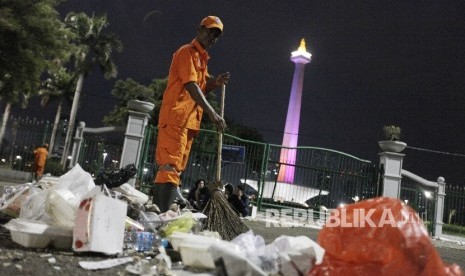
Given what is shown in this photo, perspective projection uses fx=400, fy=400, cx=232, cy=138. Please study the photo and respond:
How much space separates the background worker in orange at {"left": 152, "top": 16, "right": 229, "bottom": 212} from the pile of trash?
2.22 feet

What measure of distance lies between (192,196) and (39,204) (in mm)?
6189

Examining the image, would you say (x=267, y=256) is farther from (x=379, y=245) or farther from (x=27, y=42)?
(x=27, y=42)

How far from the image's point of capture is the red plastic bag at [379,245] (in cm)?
195

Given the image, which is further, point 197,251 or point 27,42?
point 27,42

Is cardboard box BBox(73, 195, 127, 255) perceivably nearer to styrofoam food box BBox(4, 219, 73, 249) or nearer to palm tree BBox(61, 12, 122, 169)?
styrofoam food box BBox(4, 219, 73, 249)

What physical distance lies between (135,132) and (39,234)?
7.31m

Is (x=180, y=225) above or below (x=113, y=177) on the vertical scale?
below

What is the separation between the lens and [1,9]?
1384 cm

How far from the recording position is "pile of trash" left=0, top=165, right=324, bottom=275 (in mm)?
2182

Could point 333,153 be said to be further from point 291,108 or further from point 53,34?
point 291,108

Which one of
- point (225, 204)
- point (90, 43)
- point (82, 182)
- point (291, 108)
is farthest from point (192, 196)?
point (291, 108)

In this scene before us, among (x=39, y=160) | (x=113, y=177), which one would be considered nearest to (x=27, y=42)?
(x=39, y=160)

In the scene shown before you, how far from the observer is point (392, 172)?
32.8 feet

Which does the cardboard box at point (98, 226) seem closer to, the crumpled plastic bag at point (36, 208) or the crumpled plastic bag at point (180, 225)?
the crumpled plastic bag at point (36, 208)
